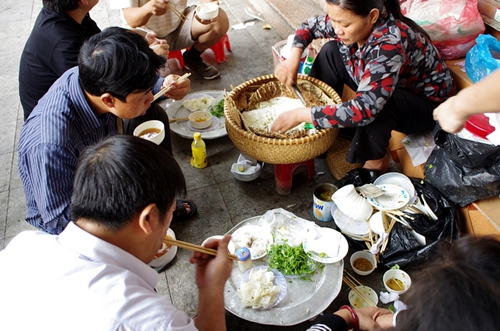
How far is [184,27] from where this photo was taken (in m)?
4.61

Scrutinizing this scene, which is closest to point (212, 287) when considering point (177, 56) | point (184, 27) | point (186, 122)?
point (186, 122)

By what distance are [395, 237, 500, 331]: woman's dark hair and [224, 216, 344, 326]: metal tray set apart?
1.22 metres

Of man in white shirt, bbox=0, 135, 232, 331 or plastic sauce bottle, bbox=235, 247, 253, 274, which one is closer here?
man in white shirt, bbox=0, 135, 232, 331

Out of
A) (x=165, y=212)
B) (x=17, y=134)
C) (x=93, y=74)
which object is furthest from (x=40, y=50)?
(x=165, y=212)

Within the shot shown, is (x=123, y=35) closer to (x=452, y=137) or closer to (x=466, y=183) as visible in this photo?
(x=452, y=137)

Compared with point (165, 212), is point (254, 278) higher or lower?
lower

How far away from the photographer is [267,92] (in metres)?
3.49

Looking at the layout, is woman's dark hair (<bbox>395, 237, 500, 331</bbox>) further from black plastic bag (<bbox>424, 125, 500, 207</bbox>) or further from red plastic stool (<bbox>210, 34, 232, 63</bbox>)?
red plastic stool (<bbox>210, 34, 232, 63</bbox>)

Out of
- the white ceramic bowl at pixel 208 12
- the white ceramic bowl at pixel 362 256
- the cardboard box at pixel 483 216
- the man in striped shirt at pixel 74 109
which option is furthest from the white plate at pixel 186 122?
the cardboard box at pixel 483 216

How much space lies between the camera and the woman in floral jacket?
258 centimetres

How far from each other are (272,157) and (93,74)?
1384 mm

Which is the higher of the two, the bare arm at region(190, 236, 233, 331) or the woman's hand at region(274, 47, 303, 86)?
the woman's hand at region(274, 47, 303, 86)

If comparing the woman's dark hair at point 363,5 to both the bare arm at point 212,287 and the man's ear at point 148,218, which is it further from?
the man's ear at point 148,218

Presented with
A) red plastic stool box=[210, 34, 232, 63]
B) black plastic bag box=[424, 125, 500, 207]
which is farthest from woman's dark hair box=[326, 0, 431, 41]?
red plastic stool box=[210, 34, 232, 63]
